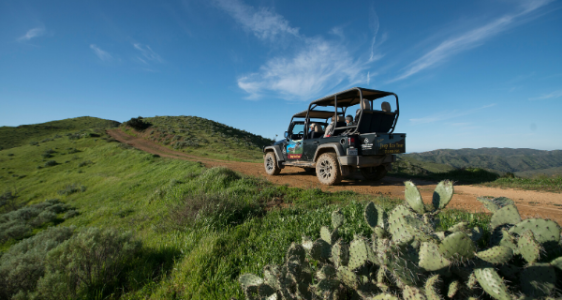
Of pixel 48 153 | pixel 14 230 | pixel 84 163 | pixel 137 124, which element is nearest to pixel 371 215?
pixel 14 230

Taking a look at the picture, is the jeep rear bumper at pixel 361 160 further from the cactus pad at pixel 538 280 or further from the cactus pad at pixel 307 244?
the cactus pad at pixel 538 280

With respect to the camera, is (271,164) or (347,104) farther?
(271,164)

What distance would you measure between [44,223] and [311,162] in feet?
44.0

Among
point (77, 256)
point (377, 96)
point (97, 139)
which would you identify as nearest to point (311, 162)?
point (377, 96)

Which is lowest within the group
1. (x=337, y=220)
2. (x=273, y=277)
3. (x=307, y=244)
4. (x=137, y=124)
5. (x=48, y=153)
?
(x=273, y=277)

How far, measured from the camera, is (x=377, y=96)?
7484 mm

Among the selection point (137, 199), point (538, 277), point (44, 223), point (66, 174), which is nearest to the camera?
point (538, 277)

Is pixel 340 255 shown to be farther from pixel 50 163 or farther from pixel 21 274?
pixel 50 163

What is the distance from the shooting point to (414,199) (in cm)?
193

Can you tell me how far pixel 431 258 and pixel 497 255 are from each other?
360 mm

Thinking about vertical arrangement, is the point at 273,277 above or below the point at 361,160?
below

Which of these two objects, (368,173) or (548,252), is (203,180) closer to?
(368,173)

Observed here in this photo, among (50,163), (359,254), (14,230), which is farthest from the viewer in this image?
(50,163)

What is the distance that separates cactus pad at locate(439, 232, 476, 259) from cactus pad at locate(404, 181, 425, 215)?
0.52 metres
